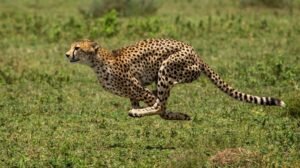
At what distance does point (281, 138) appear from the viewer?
9891mm

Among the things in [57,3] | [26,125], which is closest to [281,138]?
[26,125]

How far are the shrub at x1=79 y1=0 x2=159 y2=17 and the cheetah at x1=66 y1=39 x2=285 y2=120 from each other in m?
10.3

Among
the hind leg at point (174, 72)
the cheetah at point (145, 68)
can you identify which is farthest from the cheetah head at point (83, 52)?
the hind leg at point (174, 72)

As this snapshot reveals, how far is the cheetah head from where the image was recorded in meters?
10.0

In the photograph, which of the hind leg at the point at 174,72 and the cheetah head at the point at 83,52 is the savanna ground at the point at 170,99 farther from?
the cheetah head at the point at 83,52

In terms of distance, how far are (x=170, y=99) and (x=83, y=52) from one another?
2707mm

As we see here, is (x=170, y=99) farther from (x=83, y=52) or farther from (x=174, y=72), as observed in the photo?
(x=83, y=52)

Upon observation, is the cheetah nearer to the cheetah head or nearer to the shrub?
the cheetah head

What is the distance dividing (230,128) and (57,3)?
12249mm

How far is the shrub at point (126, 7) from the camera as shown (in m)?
20.4

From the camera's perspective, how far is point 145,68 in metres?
10.1

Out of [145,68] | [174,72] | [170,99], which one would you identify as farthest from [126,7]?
[174,72]

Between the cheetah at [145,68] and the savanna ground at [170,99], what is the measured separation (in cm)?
43

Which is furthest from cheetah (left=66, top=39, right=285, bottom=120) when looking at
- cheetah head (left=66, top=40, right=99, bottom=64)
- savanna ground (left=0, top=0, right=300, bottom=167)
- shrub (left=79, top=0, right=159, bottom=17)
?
shrub (left=79, top=0, right=159, bottom=17)
